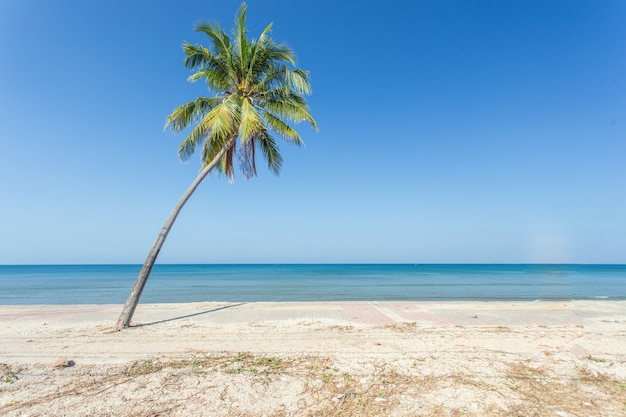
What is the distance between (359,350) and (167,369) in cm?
339

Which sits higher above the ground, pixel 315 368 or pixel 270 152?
pixel 270 152

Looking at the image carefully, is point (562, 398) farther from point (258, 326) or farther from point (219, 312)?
point (219, 312)

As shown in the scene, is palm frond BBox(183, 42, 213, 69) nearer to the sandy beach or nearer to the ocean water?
the sandy beach

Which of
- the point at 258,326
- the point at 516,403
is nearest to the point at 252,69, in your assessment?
the point at 258,326

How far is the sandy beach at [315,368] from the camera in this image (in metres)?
3.84

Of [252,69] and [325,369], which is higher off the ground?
[252,69]

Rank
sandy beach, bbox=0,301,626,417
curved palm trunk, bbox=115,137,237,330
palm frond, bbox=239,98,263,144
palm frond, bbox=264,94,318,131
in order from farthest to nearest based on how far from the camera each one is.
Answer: palm frond, bbox=264,94,318,131
palm frond, bbox=239,98,263,144
curved palm trunk, bbox=115,137,237,330
sandy beach, bbox=0,301,626,417

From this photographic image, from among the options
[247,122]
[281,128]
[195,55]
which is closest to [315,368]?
Answer: [247,122]

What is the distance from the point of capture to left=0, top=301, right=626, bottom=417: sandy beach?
3840 mm

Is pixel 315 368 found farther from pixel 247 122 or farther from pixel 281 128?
pixel 281 128

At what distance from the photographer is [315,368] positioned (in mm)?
5070

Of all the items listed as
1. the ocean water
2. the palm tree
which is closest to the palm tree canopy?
the palm tree

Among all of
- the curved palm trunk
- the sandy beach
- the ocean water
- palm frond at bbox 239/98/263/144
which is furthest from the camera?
the ocean water

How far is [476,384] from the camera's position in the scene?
4418 millimetres
